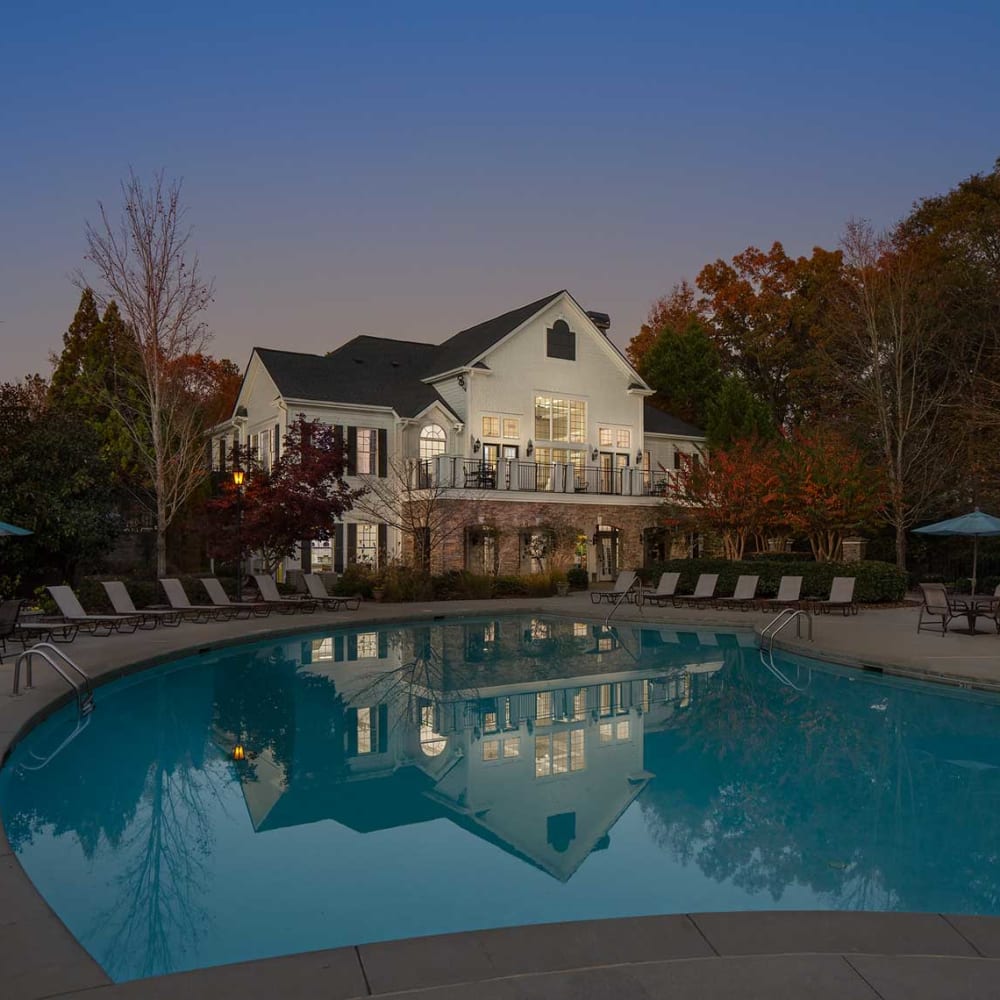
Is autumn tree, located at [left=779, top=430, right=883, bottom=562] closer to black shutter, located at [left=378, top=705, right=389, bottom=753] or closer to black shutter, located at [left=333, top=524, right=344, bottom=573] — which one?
black shutter, located at [left=333, top=524, right=344, bottom=573]

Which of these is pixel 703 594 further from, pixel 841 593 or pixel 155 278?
pixel 155 278

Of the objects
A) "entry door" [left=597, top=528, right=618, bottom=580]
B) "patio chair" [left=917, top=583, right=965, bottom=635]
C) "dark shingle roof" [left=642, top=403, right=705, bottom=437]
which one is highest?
"dark shingle roof" [left=642, top=403, right=705, bottom=437]

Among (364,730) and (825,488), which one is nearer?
(364,730)

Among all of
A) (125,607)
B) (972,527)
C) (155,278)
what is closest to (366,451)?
(155,278)

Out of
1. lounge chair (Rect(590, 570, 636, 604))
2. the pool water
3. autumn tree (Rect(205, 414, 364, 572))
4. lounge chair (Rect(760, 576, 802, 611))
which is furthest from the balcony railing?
the pool water

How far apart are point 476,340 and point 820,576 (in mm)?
14977

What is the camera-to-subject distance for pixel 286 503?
71.6 feet

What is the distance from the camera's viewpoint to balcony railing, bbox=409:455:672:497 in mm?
28328

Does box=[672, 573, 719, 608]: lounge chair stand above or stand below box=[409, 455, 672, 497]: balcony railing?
below

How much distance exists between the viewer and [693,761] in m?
8.53

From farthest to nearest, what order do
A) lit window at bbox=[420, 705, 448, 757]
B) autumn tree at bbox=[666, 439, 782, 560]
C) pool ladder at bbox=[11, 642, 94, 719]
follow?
1. autumn tree at bbox=[666, 439, 782, 560]
2. pool ladder at bbox=[11, 642, 94, 719]
3. lit window at bbox=[420, 705, 448, 757]

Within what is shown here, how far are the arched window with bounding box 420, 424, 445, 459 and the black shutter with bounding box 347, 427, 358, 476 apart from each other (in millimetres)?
2202

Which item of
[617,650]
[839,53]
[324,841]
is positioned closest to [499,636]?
[617,650]

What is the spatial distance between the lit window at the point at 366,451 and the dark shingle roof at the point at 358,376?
93 centimetres
